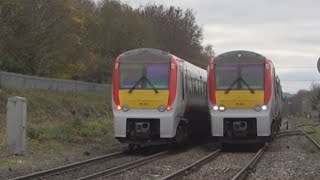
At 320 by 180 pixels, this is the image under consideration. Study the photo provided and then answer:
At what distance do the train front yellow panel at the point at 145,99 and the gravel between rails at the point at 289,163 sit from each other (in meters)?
3.63

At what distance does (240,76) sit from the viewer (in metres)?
21.1

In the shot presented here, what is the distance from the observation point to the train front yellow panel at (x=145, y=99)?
20.0m

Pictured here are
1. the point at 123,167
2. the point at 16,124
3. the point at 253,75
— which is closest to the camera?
the point at 123,167

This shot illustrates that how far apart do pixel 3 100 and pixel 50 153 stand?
12.0m

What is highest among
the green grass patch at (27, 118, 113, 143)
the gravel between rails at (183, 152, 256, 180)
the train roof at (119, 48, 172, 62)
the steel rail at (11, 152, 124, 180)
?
the train roof at (119, 48, 172, 62)

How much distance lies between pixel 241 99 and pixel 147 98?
124 inches

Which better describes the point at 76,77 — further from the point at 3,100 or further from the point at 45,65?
the point at 3,100

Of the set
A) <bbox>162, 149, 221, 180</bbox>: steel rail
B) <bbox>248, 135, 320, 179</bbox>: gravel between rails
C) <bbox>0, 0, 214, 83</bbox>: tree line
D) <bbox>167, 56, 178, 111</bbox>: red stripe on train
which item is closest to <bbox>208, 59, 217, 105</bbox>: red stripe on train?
<bbox>167, 56, 178, 111</bbox>: red stripe on train

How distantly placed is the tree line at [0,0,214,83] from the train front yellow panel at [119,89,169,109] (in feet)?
73.4

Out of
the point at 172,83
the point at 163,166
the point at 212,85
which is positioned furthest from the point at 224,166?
the point at 212,85

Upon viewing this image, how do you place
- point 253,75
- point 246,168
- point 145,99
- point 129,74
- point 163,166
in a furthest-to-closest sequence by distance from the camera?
point 253,75 → point 129,74 → point 145,99 → point 163,166 → point 246,168

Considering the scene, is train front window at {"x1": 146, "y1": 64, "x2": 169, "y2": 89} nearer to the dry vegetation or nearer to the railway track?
the railway track

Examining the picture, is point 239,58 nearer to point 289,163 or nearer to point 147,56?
point 147,56

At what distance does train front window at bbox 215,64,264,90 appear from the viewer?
2098 centimetres
